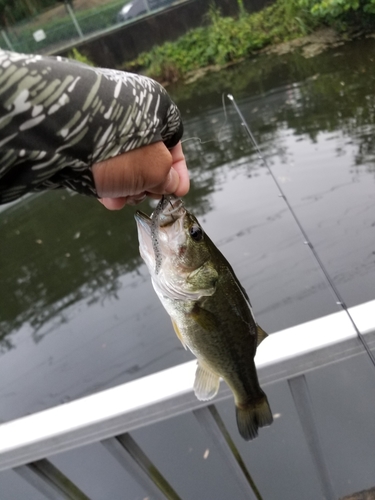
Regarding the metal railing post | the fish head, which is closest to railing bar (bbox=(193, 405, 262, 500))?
the fish head

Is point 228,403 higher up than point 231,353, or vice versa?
point 231,353

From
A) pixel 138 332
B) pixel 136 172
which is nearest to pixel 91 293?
pixel 138 332

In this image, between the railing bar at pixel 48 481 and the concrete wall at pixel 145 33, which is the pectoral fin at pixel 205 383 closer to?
the railing bar at pixel 48 481

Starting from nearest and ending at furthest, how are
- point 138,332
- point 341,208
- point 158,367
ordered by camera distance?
1. point 158,367
2. point 138,332
3. point 341,208

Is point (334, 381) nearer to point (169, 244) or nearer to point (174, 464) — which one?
point (174, 464)

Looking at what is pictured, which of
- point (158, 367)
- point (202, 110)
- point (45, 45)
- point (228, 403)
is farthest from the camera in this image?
point (45, 45)

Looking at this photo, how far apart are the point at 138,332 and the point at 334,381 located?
1915mm

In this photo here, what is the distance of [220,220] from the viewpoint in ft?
16.0

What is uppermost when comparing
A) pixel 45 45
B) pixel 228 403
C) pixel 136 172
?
pixel 136 172

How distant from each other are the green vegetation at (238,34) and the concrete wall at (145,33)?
405 millimetres

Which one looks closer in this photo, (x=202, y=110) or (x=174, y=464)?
(x=174, y=464)

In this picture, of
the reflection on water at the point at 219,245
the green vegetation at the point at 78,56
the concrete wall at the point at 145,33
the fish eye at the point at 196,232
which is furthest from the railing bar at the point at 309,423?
the green vegetation at the point at 78,56

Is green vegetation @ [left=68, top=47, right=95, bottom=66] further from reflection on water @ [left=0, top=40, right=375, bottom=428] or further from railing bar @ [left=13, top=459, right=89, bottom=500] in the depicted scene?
railing bar @ [left=13, top=459, right=89, bottom=500]

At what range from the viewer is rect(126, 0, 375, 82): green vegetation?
9.80m
